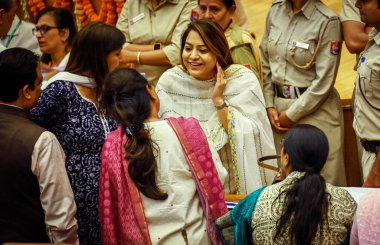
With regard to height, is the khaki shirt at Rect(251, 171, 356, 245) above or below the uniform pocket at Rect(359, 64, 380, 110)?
below

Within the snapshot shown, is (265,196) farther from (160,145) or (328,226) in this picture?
(160,145)

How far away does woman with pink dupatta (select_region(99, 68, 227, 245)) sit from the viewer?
276cm

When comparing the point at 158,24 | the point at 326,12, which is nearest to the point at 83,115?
the point at 158,24

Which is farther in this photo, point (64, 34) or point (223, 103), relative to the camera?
point (64, 34)

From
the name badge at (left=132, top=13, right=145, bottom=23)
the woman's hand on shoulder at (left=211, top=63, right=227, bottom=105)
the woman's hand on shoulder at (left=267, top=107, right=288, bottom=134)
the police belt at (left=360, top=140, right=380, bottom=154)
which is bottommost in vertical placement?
the police belt at (left=360, top=140, right=380, bottom=154)

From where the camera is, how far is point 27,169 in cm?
292

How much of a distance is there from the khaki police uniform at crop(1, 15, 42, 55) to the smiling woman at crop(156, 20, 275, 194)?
175cm

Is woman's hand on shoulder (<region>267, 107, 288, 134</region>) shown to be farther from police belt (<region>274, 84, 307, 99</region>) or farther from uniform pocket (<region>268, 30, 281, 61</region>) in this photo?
uniform pocket (<region>268, 30, 281, 61</region>)

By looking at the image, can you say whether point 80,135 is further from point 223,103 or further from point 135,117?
point 223,103

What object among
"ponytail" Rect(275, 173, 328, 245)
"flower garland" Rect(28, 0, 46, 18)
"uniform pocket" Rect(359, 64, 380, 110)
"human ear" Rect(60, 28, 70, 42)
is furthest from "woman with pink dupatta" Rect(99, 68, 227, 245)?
"flower garland" Rect(28, 0, 46, 18)

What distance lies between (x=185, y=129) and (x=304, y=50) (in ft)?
5.40

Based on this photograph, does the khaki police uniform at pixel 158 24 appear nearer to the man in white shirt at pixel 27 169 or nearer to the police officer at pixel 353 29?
the police officer at pixel 353 29

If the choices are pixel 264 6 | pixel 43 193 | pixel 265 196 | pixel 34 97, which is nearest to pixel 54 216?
pixel 43 193

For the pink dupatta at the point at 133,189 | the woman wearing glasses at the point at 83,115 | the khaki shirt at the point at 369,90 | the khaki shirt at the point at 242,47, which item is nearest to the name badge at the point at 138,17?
the khaki shirt at the point at 242,47
